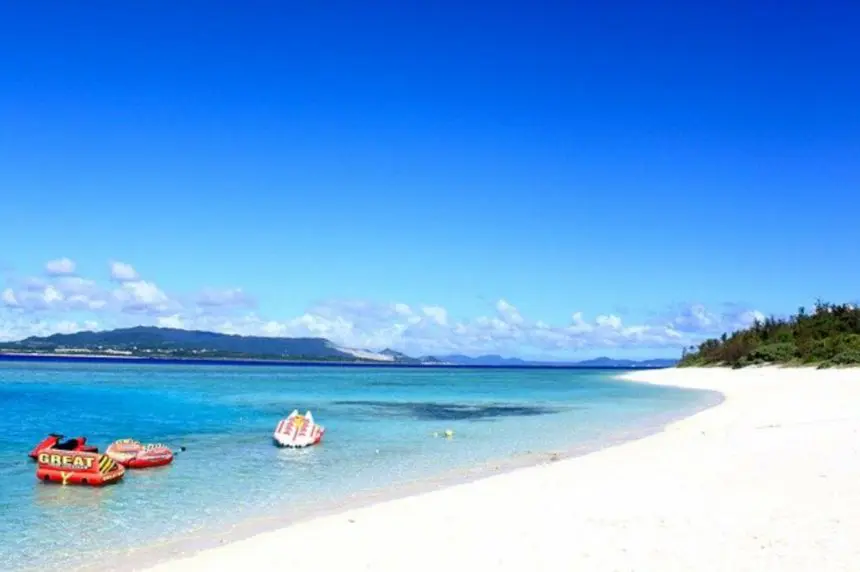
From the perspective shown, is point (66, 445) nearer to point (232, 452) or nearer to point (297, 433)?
point (232, 452)

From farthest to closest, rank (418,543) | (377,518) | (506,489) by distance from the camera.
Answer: (506,489), (377,518), (418,543)

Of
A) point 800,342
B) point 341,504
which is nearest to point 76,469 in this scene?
point 341,504

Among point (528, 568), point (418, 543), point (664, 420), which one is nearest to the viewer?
point (528, 568)

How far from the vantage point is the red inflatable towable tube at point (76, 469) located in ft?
64.3

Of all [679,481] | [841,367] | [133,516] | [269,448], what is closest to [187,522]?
[133,516]

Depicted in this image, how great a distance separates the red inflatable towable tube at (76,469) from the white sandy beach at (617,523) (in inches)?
321

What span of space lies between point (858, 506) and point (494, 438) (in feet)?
64.5

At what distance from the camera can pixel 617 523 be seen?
40.5 feet

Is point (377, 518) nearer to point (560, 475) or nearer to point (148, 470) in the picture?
point (560, 475)

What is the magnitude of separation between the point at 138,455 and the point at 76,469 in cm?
323

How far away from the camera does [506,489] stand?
16906 millimetres

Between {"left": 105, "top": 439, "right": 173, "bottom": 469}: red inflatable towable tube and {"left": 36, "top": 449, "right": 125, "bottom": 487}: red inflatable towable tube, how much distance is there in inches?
78.9

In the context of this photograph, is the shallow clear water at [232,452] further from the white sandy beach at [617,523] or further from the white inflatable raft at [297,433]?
the white sandy beach at [617,523]

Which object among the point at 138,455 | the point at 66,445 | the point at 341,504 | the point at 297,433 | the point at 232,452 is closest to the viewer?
the point at 341,504
